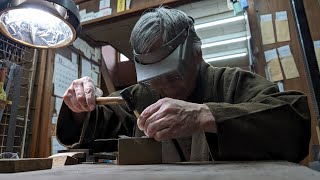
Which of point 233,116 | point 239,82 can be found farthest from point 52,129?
point 233,116

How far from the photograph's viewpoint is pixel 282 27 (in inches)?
75.2

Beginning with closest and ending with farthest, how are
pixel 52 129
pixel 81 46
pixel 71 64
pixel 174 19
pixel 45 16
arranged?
1. pixel 174 19
2. pixel 45 16
3. pixel 52 129
4. pixel 71 64
5. pixel 81 46

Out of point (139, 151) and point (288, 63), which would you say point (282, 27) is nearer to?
point (288, 63)

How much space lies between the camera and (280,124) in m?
0.85

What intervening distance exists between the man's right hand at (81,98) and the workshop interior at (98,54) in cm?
5

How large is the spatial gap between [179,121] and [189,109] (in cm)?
5

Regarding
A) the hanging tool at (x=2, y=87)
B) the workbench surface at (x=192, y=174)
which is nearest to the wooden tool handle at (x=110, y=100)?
the workbench surface at (x=192, y=174)

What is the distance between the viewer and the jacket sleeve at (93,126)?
121cm

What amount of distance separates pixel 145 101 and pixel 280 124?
2.03 feet

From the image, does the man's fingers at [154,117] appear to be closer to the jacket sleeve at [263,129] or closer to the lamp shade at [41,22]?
the jacket sleeve at [263,129]

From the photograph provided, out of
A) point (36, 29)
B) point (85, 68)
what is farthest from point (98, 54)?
point (36, 29)

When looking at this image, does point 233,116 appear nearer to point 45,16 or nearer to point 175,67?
point 175,67

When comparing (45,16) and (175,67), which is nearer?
(175,67)

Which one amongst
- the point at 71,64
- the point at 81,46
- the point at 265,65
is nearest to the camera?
the point at 265,65
